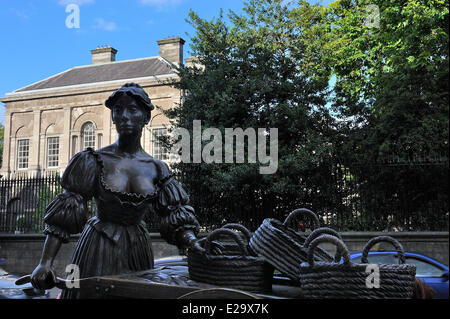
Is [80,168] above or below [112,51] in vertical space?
below

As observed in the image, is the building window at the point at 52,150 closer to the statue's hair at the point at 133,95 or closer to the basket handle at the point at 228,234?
the statue's hair at the point at 133,95

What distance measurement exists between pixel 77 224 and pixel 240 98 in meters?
11.2

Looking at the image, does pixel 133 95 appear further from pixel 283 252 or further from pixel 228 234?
pixel 283 252

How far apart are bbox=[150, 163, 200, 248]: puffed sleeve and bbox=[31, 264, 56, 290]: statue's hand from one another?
77 centimetres

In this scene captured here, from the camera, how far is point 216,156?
13.0m

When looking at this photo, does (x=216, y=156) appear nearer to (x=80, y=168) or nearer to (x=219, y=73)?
(x=219, y=73)

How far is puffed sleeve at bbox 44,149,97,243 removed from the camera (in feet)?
9.36

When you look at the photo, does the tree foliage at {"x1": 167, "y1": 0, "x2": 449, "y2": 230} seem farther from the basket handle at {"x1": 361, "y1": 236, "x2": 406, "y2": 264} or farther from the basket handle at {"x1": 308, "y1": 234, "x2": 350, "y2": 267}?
the basket handle at {"x1": 308, "y1": 234, "x2": 350, "y2": 267}

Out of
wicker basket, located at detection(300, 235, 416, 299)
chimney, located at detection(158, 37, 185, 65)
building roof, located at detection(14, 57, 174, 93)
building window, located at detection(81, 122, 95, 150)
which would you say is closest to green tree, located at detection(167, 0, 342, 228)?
wicker basket, located at detection(300, 235, 416, 299)

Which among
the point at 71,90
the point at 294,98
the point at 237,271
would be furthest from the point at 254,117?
the point at 71,90

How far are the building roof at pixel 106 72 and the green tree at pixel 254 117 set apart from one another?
17.0 metres

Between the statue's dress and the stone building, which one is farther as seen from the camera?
the stone building

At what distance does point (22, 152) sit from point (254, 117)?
2704 cm
